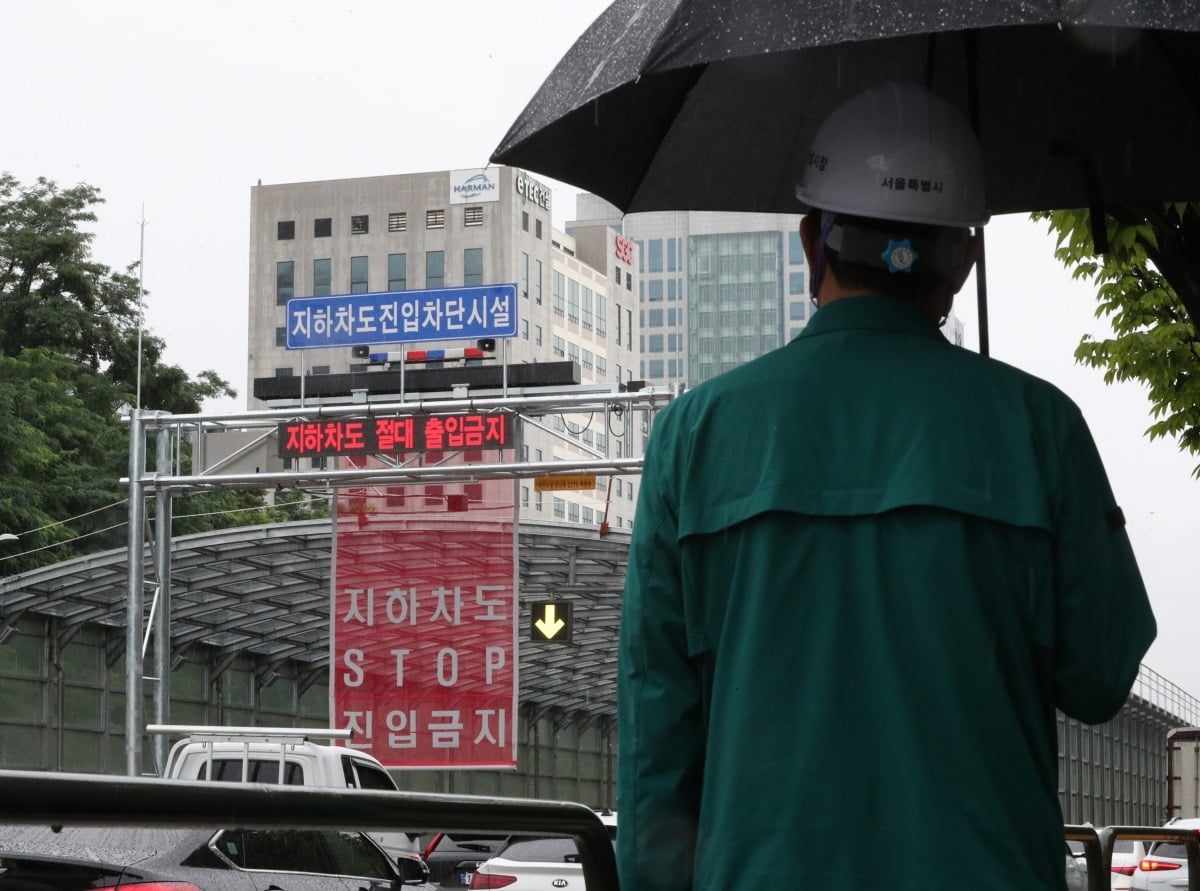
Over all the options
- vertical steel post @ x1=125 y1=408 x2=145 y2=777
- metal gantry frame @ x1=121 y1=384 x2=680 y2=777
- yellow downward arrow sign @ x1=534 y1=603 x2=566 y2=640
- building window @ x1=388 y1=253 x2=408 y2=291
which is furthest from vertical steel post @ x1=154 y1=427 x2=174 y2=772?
building window @ x1=388 y1=253 x2=408 y2=291

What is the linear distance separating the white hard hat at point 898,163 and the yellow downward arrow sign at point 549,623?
23.0 meters

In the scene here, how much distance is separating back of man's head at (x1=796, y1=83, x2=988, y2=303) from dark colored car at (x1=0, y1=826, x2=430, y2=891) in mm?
853

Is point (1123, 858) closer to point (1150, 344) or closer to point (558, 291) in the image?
point (1150, 344)

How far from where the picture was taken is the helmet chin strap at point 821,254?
7.19ft

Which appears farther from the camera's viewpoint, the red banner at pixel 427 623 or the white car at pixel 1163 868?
the red banner at pixel 427 623

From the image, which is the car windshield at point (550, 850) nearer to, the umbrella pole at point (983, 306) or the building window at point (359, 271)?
the umbrella pole at point (983, 306)

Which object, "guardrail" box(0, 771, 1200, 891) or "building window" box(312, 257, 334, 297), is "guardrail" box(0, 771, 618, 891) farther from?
"building window" box(312, 257, 334, 297)

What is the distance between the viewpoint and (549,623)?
25141 millimetres

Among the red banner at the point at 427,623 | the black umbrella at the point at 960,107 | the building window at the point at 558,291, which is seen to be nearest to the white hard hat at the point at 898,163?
the black umbrella at the point at 960,107

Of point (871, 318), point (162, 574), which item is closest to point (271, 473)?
point (162, 574)

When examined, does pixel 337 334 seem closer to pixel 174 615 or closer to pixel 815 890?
pixel 174 615

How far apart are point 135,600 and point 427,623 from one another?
3.99 meters

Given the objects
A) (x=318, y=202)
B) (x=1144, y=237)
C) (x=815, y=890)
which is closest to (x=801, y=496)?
(x=815, y=890)

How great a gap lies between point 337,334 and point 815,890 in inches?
981
